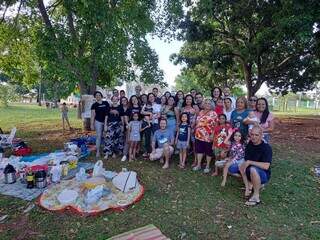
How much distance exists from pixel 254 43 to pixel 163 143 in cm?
1030

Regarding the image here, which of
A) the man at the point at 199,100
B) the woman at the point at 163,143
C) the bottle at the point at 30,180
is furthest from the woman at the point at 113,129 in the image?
the bottle at the point at 30,180

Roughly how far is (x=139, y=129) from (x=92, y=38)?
2.85 m

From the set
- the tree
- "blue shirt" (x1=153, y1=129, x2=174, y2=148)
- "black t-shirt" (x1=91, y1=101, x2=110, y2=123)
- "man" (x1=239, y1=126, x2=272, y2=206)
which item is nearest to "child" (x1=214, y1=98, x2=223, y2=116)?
"blue shirt" (x1=153, y1=129, x2=174, y2=148)

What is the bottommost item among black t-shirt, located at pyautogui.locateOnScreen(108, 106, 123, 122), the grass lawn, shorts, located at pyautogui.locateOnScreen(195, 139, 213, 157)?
the grass lawn

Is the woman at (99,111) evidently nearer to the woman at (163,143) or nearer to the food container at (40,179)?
the woman at (163,143)

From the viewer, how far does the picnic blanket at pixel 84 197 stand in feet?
18.0

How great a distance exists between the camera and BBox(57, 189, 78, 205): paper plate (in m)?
5.69

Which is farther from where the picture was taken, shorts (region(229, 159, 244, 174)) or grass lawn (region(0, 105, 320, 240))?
shorts (region(229, 159, 244, 174))

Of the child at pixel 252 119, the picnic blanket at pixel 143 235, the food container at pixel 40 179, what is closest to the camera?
the picnic blanket at pixel 143 235

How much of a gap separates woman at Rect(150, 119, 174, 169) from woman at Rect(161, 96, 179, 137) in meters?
0.14

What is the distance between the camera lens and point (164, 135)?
7.59 m

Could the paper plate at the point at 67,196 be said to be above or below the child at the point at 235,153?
below

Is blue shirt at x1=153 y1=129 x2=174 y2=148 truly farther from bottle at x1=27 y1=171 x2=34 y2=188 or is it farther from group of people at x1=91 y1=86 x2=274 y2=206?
bottle at x1=27 y1=171 x2=34 y2=188

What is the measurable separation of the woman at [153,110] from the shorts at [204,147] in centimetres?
113
